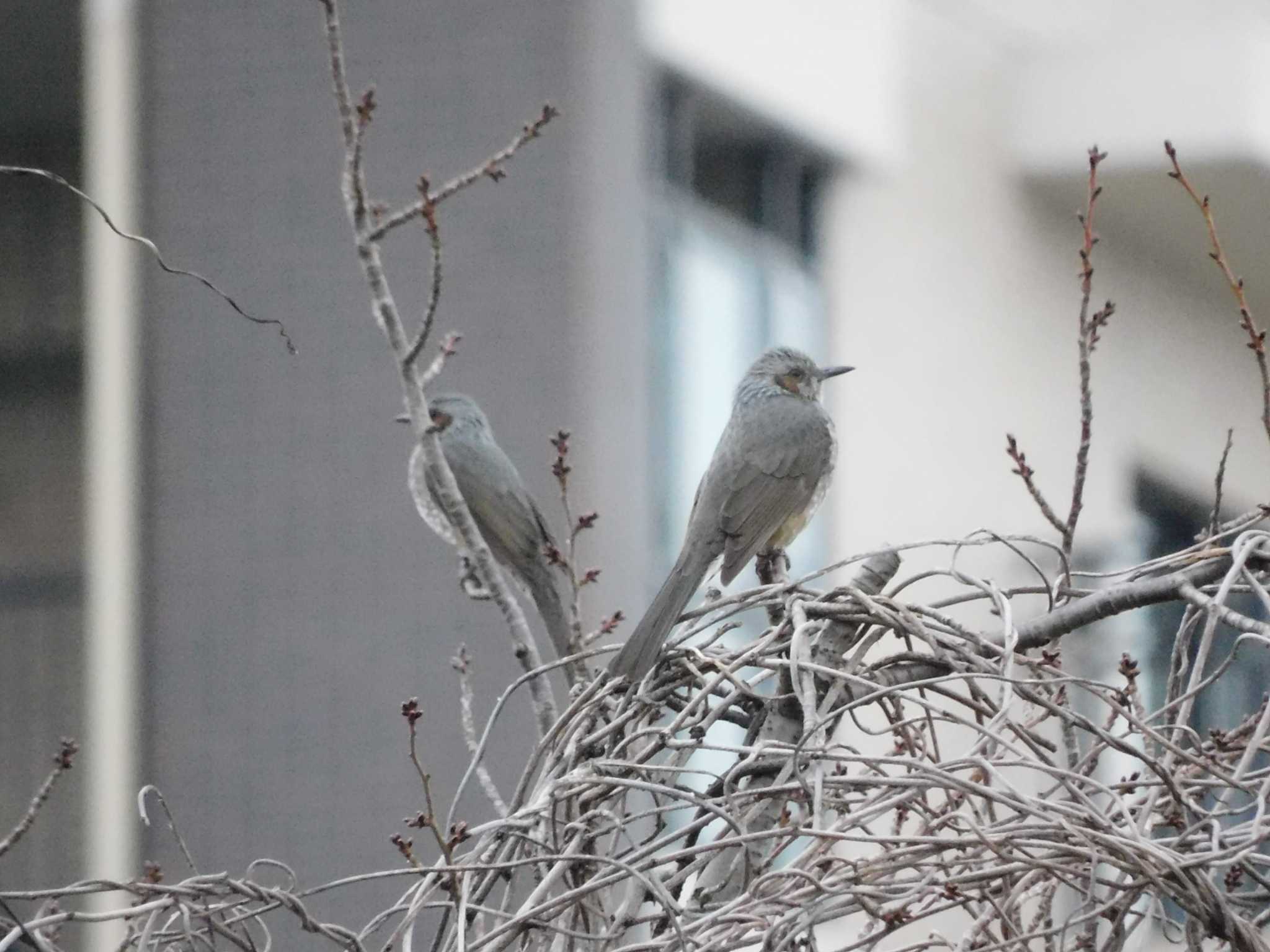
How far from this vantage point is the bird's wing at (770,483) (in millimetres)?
4879

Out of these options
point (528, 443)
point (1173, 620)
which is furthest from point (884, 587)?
point (1173, 620)

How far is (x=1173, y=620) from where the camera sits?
35.3ft

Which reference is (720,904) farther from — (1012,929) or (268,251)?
(268,251)

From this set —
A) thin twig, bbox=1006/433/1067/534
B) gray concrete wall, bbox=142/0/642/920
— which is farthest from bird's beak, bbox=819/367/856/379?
gray concrete wall, bbox=142/0/642/920

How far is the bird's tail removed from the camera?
2842mm

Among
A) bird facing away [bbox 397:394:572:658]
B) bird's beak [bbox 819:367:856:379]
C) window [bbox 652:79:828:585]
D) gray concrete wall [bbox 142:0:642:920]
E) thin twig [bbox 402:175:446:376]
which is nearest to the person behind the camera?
thin twig [bbox 402:175:446:376]

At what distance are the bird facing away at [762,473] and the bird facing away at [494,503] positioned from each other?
3.64ft

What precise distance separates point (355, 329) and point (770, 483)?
4.35 meters

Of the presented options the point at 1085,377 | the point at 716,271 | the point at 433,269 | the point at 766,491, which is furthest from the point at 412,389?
the point at 716,271

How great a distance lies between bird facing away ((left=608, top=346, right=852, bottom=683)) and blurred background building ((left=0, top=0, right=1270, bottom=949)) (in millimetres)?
2675

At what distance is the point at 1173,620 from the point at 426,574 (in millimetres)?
4328

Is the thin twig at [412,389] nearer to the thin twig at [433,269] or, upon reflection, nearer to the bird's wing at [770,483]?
the thin twig at [433,269]

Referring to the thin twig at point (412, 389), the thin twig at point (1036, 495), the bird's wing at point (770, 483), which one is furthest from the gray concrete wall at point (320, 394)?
the thin twig at point (1036, 495)

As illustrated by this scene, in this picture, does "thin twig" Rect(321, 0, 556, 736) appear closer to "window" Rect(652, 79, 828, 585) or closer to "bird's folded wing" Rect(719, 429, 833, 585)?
"bird's folded wing" Rect(719, 429, 833, 585)
